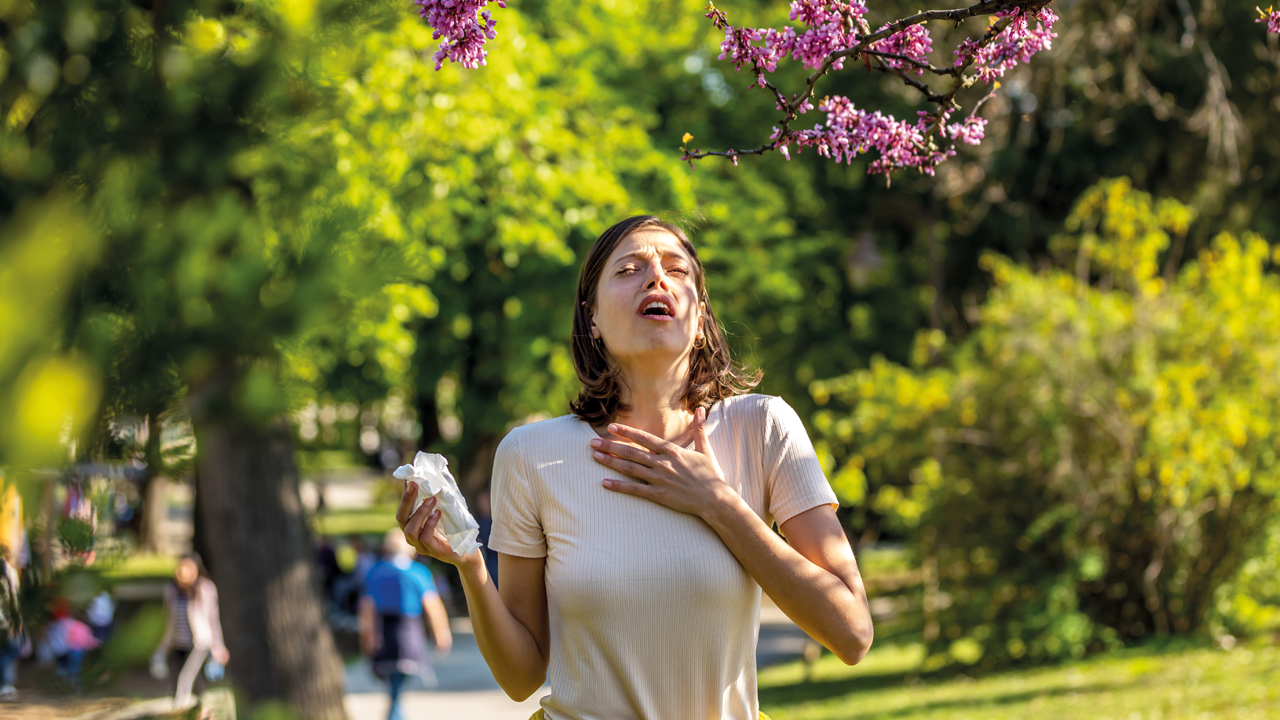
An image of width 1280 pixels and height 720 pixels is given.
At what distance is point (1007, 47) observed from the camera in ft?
8.56

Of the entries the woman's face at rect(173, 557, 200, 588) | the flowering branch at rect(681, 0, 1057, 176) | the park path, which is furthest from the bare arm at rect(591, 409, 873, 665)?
the woman's face at rect(173, 557, 200, 588)

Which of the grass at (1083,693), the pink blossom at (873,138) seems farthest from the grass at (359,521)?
the pink blossom at (873,138)

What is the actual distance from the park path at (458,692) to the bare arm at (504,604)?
7286mm

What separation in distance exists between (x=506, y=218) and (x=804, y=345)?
8.14 metres

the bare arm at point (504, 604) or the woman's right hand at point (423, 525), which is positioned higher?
the woman's right hand at point (423, 525)

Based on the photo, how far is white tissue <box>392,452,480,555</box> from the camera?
6.40 feet

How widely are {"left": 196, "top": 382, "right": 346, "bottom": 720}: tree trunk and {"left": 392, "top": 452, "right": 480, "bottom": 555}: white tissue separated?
16.3 feet

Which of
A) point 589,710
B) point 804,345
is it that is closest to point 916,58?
point 589,710

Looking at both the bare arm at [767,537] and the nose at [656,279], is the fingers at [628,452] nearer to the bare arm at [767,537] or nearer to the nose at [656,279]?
the bare arm at [767,537]

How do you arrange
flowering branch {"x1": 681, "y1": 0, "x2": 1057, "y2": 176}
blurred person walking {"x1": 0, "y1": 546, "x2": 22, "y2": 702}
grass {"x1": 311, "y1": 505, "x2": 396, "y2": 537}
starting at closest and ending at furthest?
blurred person walking {"x1": 0, "y1": 546, "x2": 22, "y2": 702} → flowering branch {"x1": 681, "y1": 0, "x2": 1057, "y2": 176} → grass {"x1": 311, "y1": 505, "x2": 396, "y2": 537}

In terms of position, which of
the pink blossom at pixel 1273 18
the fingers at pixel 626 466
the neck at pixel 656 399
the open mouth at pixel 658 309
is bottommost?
the fingers at pixel 626 466

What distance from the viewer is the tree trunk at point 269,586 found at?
21.9 ft

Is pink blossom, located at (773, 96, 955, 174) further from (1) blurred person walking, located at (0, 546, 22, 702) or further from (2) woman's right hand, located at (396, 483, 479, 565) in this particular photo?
(1) blurred person walking, located at (0, 546, 22, 702)

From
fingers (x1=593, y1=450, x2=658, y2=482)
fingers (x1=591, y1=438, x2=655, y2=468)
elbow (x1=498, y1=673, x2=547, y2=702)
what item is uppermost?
fingers (x1=591, y1=438, x2=655, y2=468)
